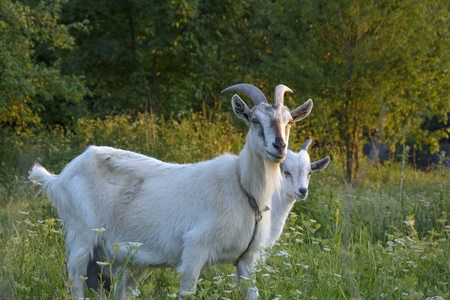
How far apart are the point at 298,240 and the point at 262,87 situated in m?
9.80

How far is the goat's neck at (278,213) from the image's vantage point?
4.93 meters

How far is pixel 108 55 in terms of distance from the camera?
1420cm

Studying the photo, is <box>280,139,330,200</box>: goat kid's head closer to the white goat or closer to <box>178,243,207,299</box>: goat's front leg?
the white goat

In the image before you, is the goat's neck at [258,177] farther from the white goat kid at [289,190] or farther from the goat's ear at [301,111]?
the white goat kid at [289,190]

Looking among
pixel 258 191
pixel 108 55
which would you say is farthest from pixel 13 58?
pixel 258 191

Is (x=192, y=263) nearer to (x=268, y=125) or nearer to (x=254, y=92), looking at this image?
(x=268, y=125)

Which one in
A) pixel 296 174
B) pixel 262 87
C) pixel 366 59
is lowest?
pixel 296 174

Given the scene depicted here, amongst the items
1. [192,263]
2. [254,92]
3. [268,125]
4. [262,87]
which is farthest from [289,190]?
[262,87]

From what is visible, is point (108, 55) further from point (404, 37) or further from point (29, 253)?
point (29, 253)

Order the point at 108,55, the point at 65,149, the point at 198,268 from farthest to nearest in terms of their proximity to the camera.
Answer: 1. the point at 108,55
2. the point at 65,149
3. the point at 198,268

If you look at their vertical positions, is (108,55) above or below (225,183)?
above

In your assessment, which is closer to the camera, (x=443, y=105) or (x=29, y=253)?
(x=29, y=253)

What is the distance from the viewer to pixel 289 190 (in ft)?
17.0

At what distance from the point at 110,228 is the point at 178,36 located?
11.0 m
